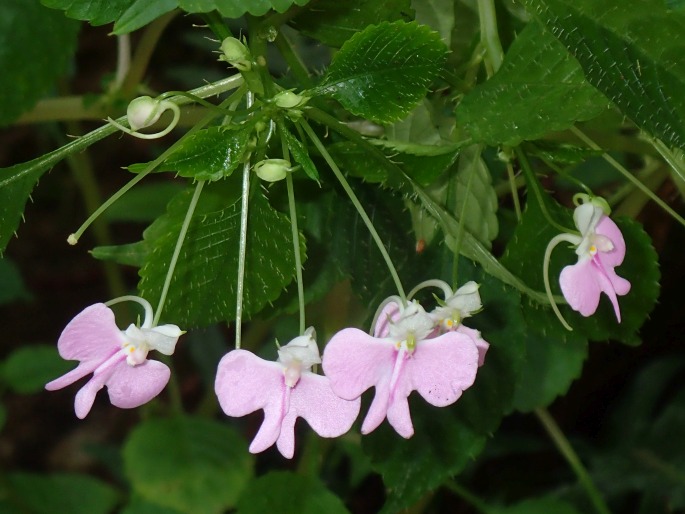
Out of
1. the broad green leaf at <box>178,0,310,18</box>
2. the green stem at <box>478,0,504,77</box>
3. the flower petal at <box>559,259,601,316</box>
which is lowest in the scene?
the flower petal at <box>559,259,601,316</box>

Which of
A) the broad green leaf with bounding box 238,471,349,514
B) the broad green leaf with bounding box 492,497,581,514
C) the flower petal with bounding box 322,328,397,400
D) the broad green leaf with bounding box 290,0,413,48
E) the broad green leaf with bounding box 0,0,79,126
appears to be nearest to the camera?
the flower petal with bounding box 322,328,397,400

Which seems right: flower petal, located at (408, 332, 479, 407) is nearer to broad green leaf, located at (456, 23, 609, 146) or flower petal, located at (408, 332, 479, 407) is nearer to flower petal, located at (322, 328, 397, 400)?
flower petal, located at (322, 328, 397, 400)

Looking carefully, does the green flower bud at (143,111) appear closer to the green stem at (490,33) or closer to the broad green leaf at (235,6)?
the broad green leaf at (235,6)

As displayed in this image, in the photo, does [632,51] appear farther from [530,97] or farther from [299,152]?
[299,152]

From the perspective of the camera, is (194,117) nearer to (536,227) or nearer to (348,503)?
(536,227)

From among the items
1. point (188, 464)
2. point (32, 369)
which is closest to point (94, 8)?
point (188, 464)

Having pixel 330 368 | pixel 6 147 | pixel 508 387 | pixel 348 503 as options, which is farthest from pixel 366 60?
pixel 6 147

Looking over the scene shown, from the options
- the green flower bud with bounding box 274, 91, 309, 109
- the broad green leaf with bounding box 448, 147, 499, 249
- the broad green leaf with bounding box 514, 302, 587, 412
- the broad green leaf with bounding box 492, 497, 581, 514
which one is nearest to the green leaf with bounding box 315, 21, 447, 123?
the green flower bud with bounding box 274, 91, 309, 109
